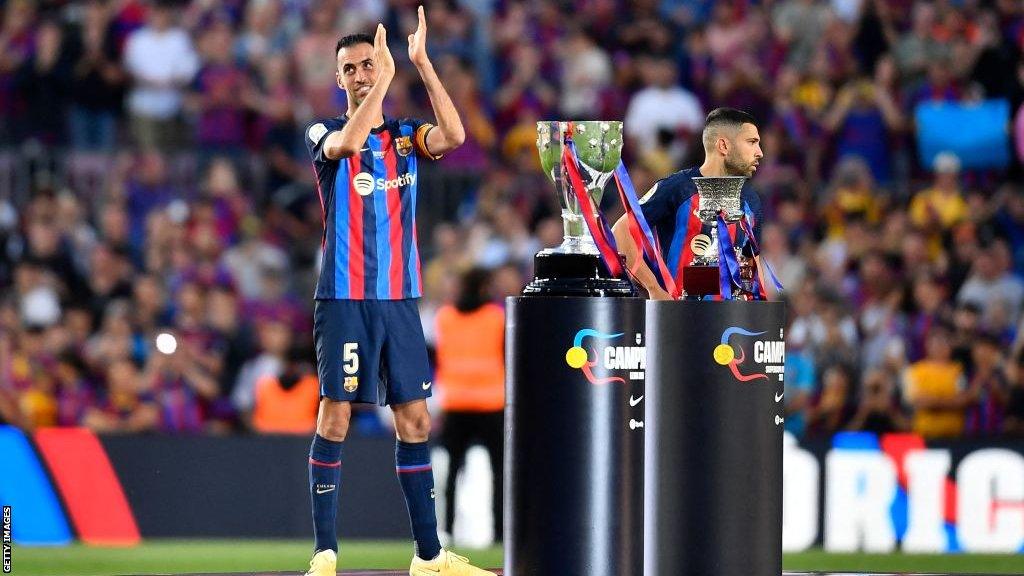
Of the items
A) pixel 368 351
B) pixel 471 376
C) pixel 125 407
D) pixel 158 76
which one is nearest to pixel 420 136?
pixel 368 351

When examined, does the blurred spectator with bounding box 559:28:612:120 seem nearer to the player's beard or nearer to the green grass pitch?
the green grass pitch

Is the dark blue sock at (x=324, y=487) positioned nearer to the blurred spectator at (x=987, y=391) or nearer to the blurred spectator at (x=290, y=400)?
the blurred spectator at (x=290, y=400)

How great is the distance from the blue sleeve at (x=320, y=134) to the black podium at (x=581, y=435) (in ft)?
4.06

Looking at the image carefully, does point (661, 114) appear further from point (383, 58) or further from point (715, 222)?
point (715, 222)

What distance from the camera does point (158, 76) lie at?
1603cm

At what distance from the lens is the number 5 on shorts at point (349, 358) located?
7.96 m

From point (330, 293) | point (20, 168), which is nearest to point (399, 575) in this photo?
point (330, 293)

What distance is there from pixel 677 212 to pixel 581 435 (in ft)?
4.89

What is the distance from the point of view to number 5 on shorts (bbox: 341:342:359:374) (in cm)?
796

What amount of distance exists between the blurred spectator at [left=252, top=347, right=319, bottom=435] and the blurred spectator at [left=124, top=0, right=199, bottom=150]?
334 centimetres

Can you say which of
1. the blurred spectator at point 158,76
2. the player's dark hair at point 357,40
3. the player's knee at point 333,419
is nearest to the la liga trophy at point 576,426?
the player's knee at point 333,419

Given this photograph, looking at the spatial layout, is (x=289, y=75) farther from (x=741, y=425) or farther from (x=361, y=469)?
(x=741, y=425)

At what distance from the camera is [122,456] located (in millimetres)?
12320

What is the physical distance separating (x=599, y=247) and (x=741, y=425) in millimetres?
858
